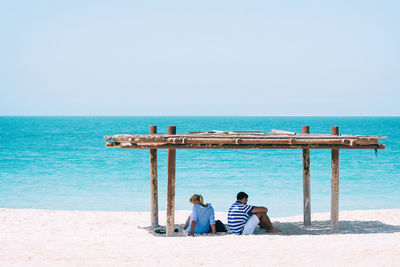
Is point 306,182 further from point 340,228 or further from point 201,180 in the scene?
point 201,180

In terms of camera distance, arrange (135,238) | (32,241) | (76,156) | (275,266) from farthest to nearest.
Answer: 1. (76,156)
2. (135,238)
3. (32,241)
4. (275,266)

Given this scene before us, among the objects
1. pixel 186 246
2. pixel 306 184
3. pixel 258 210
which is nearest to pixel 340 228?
pixel 306 184

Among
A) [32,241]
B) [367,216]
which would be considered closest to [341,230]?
[367,216]

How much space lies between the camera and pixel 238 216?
891 cm

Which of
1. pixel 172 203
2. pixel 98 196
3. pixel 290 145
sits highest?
pixel 290 145

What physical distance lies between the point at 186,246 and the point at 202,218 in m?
1.36

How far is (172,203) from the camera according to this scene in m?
9.11

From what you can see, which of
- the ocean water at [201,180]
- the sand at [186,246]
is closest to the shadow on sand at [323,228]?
the sand at [186,246]

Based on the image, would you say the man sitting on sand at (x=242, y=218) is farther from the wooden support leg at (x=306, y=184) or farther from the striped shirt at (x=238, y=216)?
the wooden support leg at (x=306, y=184)

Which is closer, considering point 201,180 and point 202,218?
point 202,218

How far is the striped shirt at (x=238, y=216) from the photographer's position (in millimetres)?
8898

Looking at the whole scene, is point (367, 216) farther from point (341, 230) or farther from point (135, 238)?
point (135, 238)

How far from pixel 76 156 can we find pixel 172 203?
2710 centimetres

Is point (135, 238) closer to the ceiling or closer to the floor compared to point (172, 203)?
closer to the floor
